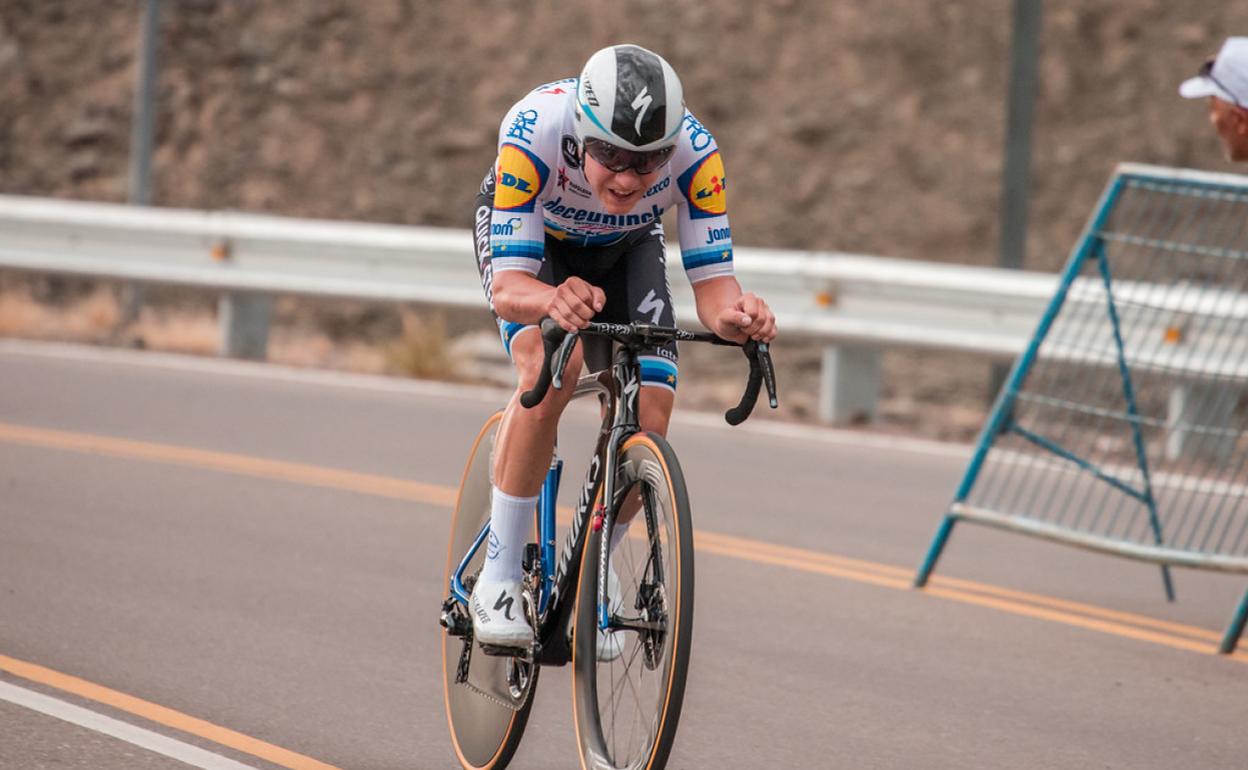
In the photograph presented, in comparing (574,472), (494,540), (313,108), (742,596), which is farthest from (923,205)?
(494,540)

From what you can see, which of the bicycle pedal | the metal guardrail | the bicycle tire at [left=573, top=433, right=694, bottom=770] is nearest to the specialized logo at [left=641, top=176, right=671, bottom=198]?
the bicycle tire at [left=573, top=433, right=694, bottom=770]

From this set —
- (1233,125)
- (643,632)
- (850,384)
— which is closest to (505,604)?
(643,632)

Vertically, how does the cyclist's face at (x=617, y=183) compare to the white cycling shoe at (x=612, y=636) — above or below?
above

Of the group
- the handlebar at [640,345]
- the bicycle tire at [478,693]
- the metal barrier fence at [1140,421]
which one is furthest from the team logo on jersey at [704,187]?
the metal barrier fence at [1140,421]

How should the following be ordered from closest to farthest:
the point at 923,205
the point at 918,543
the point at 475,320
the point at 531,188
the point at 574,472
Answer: the point at 531,188 < the point at 918,543 < the point at 574,472 < the point at 475,320 < the point at 923,205

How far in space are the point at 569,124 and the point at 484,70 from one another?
25.8 meters

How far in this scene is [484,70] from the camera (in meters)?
30.3

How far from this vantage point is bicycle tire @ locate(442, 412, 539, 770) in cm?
521

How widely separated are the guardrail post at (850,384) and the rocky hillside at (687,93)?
11.5m

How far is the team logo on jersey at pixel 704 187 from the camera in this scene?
16.3 ft

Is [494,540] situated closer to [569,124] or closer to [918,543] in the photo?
[569,124]

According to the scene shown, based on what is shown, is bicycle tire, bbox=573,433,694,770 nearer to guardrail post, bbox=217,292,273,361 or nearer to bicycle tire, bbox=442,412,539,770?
bicycle tire, bbox=442,412,539,770

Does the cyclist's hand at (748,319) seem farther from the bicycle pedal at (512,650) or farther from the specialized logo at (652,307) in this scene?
the bicycle pedal at (512,650)

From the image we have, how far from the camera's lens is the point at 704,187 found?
499cm
